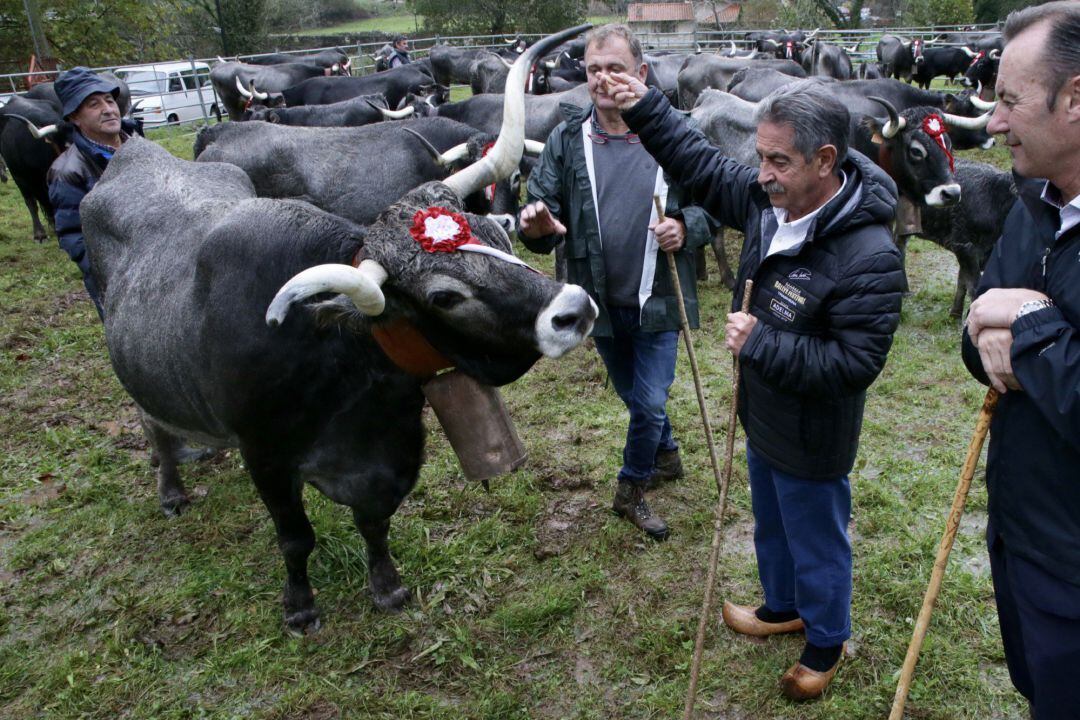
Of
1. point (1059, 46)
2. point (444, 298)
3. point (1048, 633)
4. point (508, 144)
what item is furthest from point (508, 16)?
point (1048, 633)

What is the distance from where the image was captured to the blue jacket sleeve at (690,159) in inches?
119

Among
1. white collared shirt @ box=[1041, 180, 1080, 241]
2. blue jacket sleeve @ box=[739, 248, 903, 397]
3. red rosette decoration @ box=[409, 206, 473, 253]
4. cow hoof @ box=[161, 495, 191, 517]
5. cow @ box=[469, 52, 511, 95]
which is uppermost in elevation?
cow @ box=[469, 52, 511, 95]

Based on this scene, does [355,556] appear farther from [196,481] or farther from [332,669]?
[196,481]

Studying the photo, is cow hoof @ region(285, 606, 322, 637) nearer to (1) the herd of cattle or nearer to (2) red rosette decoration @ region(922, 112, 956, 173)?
(1) the herd of cattle

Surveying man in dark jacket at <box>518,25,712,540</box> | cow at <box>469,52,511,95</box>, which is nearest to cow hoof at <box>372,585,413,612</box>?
man in dark jacket at <box>518,25,712,540</box>

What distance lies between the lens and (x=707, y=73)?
17734 millimetres

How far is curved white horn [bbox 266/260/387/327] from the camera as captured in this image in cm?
252

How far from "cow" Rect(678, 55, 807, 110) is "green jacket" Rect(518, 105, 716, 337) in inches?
570

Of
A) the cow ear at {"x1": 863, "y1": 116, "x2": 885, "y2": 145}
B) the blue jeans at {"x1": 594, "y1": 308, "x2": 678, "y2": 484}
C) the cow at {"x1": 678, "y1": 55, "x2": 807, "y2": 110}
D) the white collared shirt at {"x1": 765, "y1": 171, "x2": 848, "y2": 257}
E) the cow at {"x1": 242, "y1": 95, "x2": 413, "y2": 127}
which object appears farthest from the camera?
the cow at {"x1": 678, "y1": 55, "x2": 807, "y2": 110}

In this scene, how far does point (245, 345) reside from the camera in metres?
3.13

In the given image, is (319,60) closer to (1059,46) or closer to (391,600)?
(391,600)

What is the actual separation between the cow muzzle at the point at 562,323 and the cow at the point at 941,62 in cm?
2613

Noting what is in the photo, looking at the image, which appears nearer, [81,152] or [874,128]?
[81,152]

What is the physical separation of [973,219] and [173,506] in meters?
6.96
